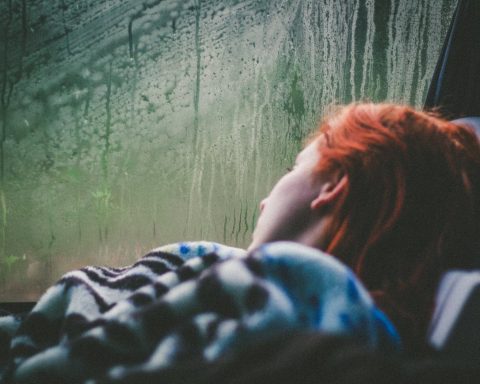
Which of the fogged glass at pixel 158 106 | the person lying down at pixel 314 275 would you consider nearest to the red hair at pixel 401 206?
the person lying down at pixel 314 275

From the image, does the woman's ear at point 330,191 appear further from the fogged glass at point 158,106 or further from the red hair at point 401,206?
the fogged glass at point 158,106

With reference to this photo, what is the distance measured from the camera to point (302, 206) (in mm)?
631

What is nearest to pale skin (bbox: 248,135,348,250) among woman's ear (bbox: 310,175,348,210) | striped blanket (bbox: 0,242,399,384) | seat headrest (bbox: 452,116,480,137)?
woman's ear (bbox: 310,175,348,210)

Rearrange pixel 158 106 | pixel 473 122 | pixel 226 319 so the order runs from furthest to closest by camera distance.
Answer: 1. pixel 158 106
2. pixel 473 122
3. pixel 226 319

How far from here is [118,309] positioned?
0.51 meters

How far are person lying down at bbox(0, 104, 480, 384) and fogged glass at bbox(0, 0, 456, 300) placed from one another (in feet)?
2.15

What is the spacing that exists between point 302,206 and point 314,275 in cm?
26

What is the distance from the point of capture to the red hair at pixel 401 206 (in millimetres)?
555

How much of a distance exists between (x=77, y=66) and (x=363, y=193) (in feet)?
3.98

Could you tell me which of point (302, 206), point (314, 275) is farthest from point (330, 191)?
point (314, 275)

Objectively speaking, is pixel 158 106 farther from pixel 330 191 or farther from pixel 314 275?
pixel 314 275

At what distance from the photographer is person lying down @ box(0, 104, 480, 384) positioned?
37cm

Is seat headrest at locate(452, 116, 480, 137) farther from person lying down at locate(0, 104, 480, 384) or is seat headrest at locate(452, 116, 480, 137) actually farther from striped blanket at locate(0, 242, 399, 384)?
striped blanket at locate(0, 242, 399, 384)

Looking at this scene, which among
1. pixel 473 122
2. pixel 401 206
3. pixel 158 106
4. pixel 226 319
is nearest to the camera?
pixel 226 319
